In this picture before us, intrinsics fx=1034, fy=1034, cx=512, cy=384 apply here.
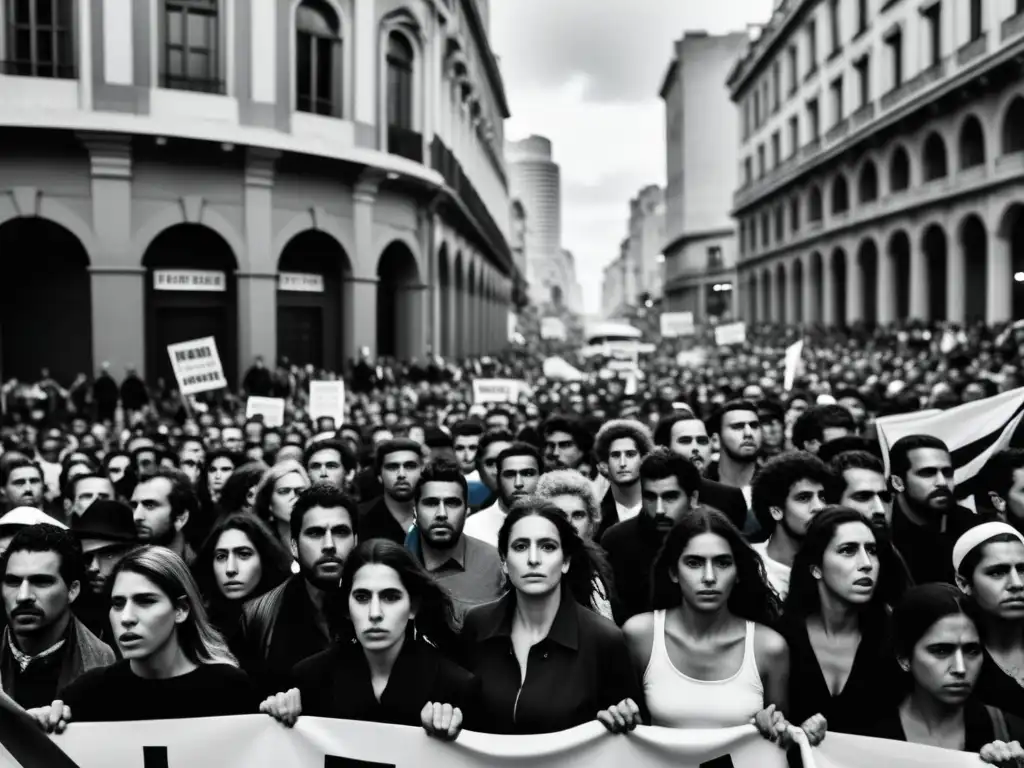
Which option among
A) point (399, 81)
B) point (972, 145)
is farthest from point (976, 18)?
point (399, 81)

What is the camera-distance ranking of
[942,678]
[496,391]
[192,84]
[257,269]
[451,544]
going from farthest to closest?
[257,269], [192,84], [496,391], [451,544], [942,678]

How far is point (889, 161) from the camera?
135ft

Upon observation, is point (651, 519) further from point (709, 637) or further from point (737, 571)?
point (709, 637)

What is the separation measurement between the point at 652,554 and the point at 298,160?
18761mm

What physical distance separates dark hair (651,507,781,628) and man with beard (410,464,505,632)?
4.74ft

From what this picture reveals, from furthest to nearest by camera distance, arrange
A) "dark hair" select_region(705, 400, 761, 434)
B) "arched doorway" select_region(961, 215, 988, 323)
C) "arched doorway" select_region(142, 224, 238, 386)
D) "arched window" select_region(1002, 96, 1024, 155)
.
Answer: "arched doorway" select_region(961, 215, 988, 323)
"arched window" select_region(1002, 96, 1024, 155)
"arched doorway" select_region(142, 224, 238, 386)
"dark hair" select_region(705, 400, 761, 434)

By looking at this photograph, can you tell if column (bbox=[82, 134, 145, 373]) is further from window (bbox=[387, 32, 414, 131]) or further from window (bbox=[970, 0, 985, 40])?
window (bbox=[970, 0, 985, 40])

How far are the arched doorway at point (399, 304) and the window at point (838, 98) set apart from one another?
28686 mm

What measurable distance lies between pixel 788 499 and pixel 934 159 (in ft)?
120

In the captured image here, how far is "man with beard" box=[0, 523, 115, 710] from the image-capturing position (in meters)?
4.29

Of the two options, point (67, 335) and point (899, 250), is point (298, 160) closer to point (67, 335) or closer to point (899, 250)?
point (67, 335)

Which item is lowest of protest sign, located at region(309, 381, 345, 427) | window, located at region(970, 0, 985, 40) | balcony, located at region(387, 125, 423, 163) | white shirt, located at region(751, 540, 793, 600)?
white shirt, located at region(751, 540, 793, 600)

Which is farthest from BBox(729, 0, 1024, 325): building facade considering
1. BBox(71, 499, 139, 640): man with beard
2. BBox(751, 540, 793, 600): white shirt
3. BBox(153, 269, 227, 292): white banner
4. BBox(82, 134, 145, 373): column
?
BBox(71, 499, 139, 640): man with beard

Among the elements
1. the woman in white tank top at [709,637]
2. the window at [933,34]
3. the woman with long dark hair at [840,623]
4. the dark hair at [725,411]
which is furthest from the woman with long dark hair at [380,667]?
the window at [933,34]
